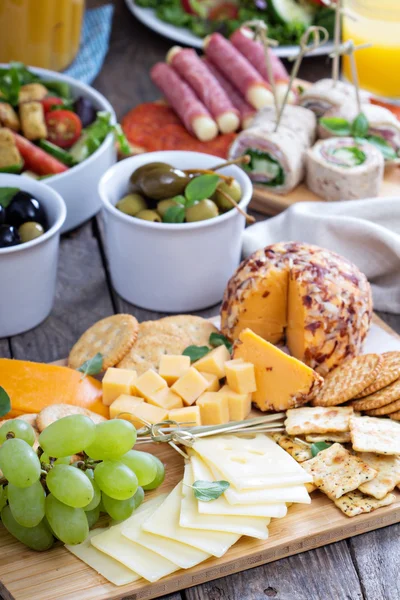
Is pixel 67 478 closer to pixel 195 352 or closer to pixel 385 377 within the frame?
pixel 195 352

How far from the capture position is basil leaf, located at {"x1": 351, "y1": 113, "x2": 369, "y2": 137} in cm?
233

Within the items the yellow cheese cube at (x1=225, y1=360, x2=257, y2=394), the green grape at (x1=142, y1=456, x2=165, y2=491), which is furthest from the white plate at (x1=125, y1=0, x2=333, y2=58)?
the green grape at (x1=142, y1=456, x2=165, y2=491)

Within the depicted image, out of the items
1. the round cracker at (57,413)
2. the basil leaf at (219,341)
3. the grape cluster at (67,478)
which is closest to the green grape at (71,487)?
the grape cluster at (67,478)

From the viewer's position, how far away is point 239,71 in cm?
259

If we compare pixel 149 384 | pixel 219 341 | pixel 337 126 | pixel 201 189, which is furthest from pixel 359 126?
pixel 149 384

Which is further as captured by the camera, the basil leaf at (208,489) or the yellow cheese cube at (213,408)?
the yellow cheese cube at (213,408)

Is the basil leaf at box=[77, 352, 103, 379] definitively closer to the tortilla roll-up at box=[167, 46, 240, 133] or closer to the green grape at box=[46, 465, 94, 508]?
the green grape at box=[46, 465, 94, 508]

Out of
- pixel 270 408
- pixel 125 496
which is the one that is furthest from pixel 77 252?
pixel 125 496

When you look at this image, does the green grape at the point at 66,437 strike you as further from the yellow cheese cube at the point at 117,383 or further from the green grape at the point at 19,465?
the yellow cheese cube at the point at 117,383

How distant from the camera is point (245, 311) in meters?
1.72

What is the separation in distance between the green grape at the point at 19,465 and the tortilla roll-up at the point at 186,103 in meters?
1.47

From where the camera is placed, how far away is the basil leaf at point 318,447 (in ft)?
4.83

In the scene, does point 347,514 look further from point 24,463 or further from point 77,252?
point 77,252

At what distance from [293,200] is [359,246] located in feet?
1.04
